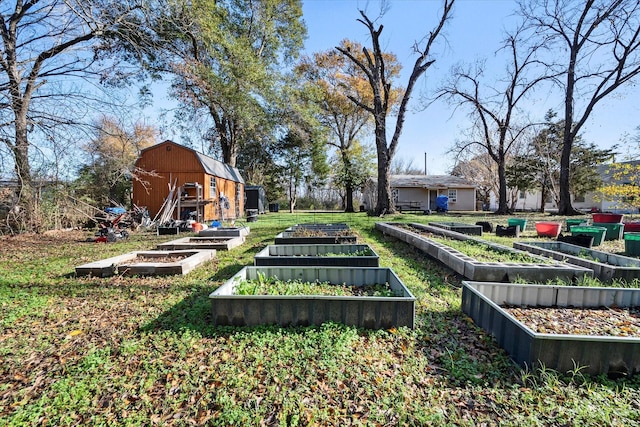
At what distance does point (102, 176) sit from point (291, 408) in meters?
17.9

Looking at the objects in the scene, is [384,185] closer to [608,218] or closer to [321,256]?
[608,218]

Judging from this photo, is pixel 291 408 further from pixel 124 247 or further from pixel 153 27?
pixel 153 27

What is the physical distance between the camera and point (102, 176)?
1554 centimetres

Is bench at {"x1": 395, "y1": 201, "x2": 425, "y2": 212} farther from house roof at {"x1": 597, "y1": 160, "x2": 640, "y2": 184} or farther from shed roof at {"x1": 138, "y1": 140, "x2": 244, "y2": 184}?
shed roof at {"x1": 138, "y1": 140, "x2": 244, "y2": 184}

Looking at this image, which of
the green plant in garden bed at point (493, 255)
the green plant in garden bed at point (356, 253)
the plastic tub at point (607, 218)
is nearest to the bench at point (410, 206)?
the plastic tub at point (607, 218)

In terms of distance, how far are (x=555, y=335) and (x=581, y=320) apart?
1.08m

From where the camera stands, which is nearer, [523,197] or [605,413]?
[605,413]

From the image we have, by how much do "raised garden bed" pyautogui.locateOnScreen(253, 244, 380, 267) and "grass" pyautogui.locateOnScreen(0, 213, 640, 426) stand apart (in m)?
1.37

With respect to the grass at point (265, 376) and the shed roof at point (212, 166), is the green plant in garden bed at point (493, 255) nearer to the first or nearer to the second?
the grass at point (265, 376)

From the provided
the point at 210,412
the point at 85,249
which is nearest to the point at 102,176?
the point at 85,249

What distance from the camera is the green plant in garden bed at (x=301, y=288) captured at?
342cm

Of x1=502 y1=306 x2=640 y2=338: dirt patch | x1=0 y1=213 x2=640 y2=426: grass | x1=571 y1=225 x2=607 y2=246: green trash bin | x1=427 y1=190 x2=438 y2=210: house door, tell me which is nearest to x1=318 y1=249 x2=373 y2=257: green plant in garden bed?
x1=0 y1=213 x2=640 y2=426: grass

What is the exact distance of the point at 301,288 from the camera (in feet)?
11.8

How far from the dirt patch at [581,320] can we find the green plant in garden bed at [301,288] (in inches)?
51.2
